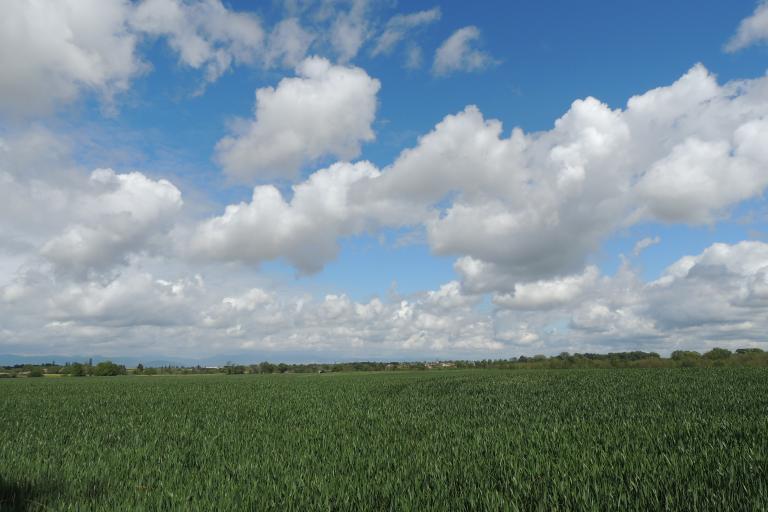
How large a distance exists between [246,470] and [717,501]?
858cm

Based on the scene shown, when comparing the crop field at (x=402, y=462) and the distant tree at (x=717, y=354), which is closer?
the crop field at (x=402, y=462)

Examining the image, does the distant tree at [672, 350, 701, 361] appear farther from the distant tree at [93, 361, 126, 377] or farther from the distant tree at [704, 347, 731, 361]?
the distant tree at [93, 361, 126, 377]

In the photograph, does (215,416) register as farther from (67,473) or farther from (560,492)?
(560,492)

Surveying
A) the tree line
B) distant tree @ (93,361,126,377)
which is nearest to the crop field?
the tree line

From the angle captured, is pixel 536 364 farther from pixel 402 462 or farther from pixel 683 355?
pixel 402 462

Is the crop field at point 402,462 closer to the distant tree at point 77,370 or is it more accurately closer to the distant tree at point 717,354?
the distant tree at point 717,354

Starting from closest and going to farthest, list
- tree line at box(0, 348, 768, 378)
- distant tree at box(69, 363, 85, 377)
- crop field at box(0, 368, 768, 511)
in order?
crop field at box(0, 368, 768, 511) → tree line at box(0, 348, 768, 378) → distant tree at box(69, 363, 85, 377)

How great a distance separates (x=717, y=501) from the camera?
23.0 ft

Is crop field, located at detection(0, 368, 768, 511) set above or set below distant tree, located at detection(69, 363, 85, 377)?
above

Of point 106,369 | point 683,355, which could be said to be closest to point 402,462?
point 683,355

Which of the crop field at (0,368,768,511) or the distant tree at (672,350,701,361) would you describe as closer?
the crop field at (0,368,768,511)

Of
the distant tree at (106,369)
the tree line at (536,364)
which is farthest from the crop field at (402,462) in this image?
the distant tree at (106,369)

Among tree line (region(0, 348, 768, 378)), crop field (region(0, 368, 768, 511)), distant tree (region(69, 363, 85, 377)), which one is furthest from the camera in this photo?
distant tree (region(69, 363, 85, 377))

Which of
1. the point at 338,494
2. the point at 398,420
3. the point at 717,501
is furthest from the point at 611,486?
the point at 398,420
